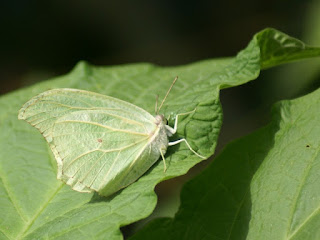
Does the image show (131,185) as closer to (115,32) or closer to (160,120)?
(160,120)

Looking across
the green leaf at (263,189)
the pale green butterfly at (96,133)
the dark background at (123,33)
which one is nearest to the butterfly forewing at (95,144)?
the pale green butterfly at (96,133)

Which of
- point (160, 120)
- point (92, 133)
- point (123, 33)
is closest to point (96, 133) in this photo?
point (92, 133)

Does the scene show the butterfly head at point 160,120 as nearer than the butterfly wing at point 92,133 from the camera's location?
No

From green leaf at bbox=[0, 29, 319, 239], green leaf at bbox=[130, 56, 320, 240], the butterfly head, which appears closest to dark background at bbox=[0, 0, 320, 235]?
green leaf at bbox=[0, 29, 319, 239]

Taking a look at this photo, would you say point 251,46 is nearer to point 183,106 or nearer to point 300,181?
point 183,106

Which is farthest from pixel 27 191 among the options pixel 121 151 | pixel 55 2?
pixel 55 2

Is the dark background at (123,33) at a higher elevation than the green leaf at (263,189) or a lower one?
lower

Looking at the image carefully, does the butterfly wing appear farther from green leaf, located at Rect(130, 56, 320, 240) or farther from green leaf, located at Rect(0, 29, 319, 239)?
green leaf, located at Rect(130, 56, 320, 240)

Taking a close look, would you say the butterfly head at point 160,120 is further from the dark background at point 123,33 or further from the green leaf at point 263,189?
the dark background at point 123,33
